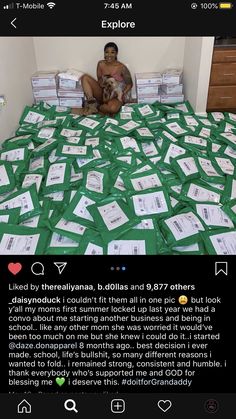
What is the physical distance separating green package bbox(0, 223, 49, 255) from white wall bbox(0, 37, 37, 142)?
3.50ft

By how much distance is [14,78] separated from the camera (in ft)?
8.40

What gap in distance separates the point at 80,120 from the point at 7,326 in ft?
7.36

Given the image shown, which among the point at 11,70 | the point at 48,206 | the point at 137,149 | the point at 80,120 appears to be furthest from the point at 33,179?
the point at 11,70

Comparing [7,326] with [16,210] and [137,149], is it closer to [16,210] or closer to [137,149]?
[16,210]

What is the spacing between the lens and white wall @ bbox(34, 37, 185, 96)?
120 inches

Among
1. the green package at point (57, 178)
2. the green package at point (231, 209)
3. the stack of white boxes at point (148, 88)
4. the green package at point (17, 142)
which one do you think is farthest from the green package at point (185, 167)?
the stack of white boxes at point (148, 88)

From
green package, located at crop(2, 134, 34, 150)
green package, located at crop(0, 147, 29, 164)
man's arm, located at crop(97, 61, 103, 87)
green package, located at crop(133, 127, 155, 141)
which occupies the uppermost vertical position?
man's arm, located at crop(97, 61, 103, 87)

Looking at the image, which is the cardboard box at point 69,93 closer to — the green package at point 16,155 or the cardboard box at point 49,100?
the cardboard box at point 49,100

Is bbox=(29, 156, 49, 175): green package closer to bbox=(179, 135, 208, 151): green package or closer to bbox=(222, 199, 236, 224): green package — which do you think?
bbox=(179, 135, 208, 151): green package

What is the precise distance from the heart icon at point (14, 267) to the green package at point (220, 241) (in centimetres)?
100

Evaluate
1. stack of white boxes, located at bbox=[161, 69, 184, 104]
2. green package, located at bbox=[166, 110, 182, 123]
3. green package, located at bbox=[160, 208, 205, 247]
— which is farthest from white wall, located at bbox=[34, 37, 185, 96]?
green package, located at bbox=[160, 208, 205, 247]

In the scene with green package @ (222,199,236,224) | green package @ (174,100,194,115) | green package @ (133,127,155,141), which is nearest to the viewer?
green package @ (222,199,236,224)

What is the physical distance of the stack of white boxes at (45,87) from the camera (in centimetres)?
295
